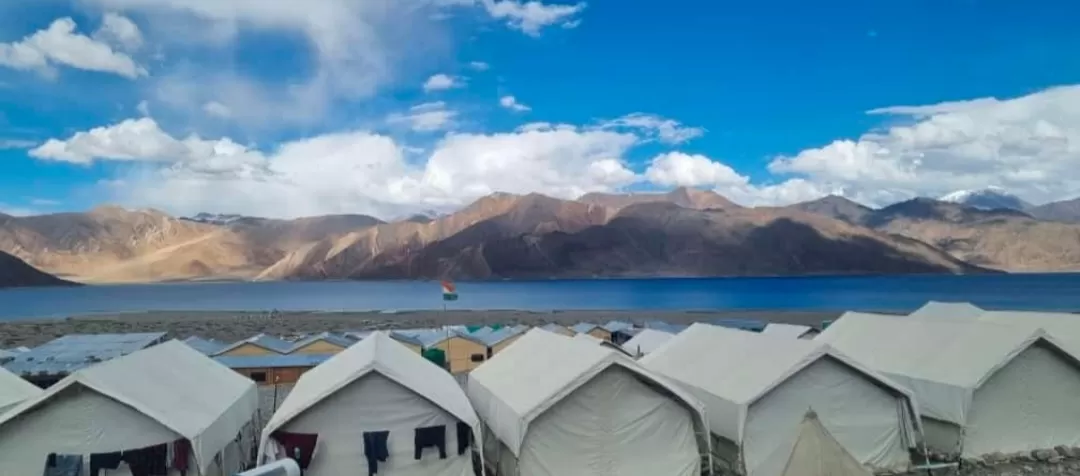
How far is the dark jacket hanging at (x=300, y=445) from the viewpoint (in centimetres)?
1431

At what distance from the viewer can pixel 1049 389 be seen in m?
18.1

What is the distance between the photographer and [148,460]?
13.6 meters

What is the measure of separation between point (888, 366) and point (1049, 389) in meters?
3.65

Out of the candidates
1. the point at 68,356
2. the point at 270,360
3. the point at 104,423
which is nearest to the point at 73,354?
the point at 68,356

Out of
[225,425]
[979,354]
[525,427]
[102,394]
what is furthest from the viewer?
[979,354]

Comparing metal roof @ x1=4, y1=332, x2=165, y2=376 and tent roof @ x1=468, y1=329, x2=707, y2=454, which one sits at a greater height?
tent roof @ x1=468, y1=329, x2=707, y2=454

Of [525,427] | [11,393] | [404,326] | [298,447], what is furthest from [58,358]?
[404,326]

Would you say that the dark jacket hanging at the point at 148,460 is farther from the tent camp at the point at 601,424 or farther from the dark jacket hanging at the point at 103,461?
the tent camp at the point at 601,424

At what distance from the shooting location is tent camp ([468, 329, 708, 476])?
49.4 feet

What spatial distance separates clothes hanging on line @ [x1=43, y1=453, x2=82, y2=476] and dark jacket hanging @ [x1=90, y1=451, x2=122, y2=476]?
0.20 metres

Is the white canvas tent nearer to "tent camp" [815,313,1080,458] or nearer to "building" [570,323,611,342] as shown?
"building" [570,323,611,342]

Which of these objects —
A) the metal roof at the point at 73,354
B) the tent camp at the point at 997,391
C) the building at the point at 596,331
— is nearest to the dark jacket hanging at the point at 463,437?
the tent camp at the point at 997,391

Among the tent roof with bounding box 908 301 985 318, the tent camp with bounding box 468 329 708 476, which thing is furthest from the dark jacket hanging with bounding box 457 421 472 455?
the tent roof with bounding box 908 301 985 318

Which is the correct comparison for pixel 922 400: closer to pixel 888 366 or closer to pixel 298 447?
pixel 888 366
